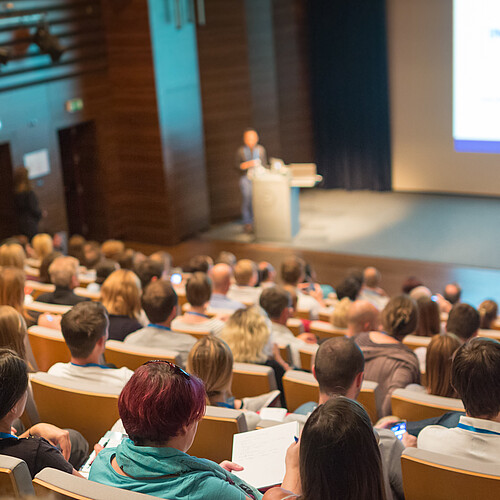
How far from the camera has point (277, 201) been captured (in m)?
9.68

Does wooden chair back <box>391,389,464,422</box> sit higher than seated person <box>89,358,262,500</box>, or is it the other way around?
seated person <box>89,358,262,500</box>

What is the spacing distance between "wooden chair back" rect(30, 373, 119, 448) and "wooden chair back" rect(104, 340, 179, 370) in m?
0.52

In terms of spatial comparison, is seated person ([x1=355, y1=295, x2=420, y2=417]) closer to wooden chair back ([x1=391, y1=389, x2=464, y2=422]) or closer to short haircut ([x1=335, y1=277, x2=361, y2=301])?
wooden chair back ([x1=391, y1=389, x2=464, y2=422])

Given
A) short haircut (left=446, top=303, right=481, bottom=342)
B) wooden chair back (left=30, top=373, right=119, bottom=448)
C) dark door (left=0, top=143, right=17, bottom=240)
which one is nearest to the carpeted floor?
dark door (left=0, top=143, right=17, bottom=240)

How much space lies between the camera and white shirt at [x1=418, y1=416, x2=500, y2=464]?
2.37 metres

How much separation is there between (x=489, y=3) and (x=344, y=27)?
243 centimetres

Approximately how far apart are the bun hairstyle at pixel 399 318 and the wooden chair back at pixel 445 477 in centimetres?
184

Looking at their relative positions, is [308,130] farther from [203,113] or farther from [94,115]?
[94,115]

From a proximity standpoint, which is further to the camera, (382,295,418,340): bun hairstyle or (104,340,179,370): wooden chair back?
(382,295,418,340): bun hairstyle

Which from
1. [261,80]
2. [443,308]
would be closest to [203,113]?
[261,80]

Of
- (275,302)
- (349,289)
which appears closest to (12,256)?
(275,302)

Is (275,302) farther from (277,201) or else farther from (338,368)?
(277,201)

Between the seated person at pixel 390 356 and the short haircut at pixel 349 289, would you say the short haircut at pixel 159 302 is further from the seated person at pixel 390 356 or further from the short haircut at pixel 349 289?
the short haircut at pixel 349 289

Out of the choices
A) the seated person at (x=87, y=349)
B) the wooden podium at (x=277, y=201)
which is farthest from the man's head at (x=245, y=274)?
the wooden podium at (x=277, y=201)
